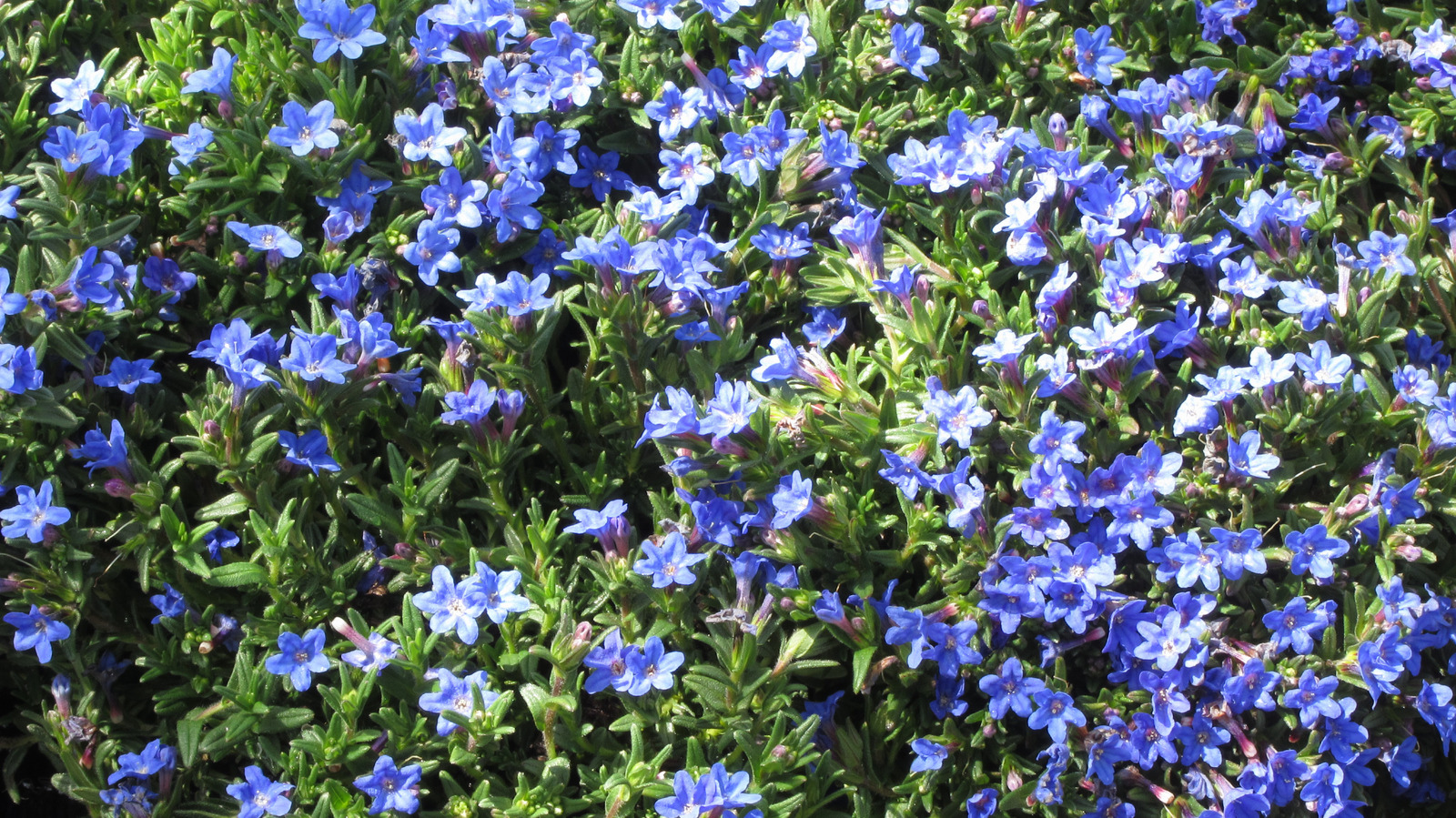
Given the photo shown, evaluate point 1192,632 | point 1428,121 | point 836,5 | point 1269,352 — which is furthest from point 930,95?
point 1192,632

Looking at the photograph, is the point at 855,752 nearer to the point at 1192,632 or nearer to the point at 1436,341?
the point at 1192,632

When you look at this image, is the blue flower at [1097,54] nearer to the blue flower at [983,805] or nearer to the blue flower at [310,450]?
the blue flower at [983,805]

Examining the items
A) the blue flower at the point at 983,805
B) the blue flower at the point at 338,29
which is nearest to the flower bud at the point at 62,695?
the blue flower at the point at 338,29

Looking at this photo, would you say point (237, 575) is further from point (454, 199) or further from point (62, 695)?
point (454, 199)

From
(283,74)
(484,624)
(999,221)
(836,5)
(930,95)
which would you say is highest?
(283,74)

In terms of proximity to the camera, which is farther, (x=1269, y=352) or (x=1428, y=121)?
(x=1428, y=121)

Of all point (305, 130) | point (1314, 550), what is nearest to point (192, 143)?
point (305, 130)
